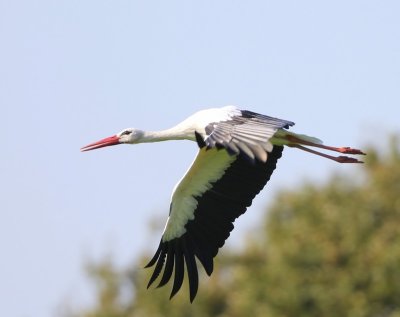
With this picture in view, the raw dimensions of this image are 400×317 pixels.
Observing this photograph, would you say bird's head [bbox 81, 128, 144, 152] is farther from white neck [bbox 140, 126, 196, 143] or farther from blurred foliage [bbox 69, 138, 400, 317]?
blurred foliage [bbox 69, 138, 400, 317]

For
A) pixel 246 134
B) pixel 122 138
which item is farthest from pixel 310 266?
pixel 246 134

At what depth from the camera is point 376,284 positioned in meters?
24.4

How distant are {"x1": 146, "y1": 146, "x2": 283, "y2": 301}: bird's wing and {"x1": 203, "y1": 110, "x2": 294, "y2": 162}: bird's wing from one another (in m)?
1.40

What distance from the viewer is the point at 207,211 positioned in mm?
13648

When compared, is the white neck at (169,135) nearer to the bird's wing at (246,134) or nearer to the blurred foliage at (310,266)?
the bird's wing at (246,134)

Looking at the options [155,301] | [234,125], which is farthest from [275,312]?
[234,125]

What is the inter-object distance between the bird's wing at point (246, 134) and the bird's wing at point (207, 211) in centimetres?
140

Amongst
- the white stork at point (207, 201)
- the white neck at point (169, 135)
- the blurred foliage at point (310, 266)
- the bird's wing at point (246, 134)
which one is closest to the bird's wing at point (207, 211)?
the white stork at point (207, 201)

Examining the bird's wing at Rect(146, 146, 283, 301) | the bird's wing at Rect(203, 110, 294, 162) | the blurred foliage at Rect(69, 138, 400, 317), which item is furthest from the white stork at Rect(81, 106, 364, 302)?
the blurred foliage at Rect(69, 138, 400, 317)

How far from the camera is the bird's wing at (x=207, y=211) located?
13.5 m

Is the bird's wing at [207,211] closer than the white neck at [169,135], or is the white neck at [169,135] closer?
the white neck at [169,135]

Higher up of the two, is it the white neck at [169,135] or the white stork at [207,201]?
the white neck at [169,135]

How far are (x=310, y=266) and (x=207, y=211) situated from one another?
11.6m

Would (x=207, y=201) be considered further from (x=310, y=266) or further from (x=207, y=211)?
(x=310, y=266)
